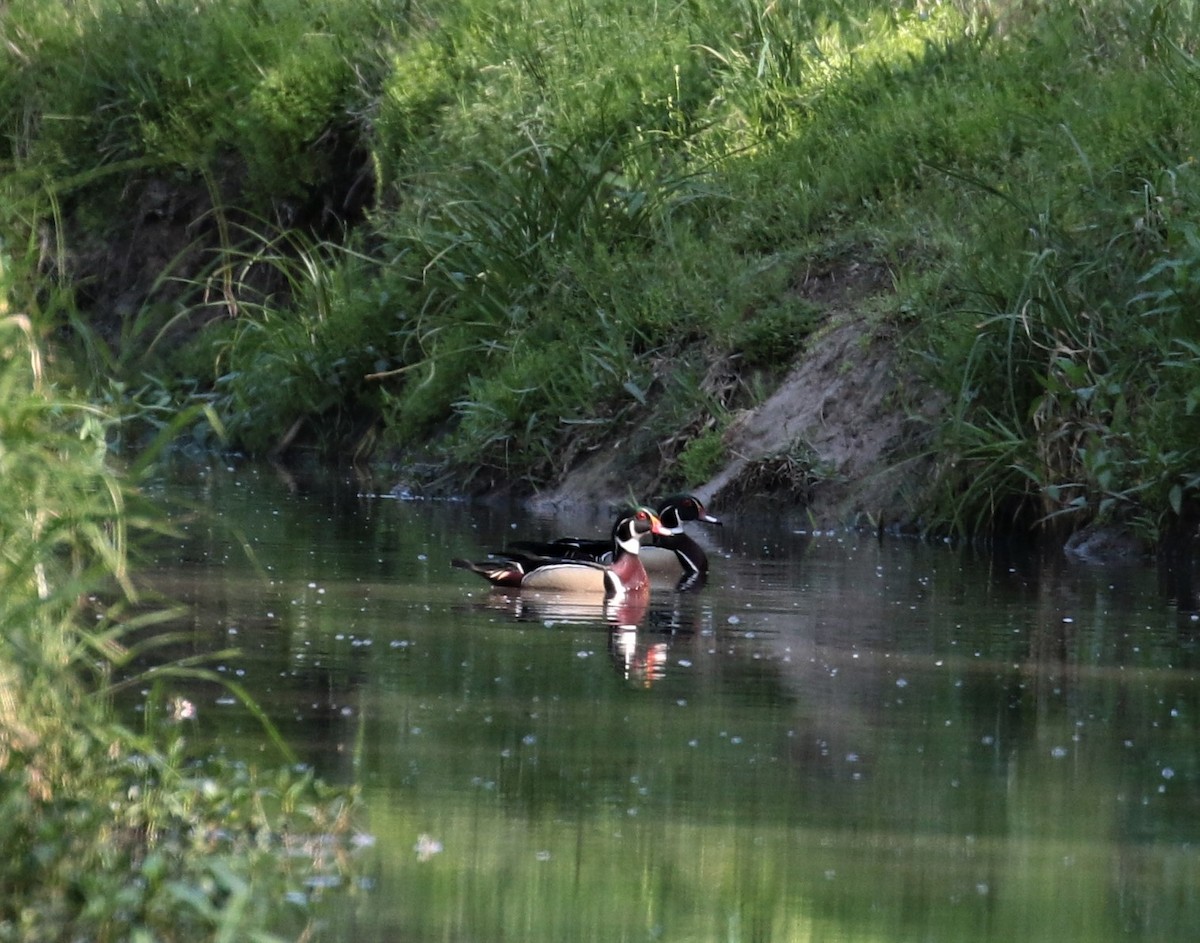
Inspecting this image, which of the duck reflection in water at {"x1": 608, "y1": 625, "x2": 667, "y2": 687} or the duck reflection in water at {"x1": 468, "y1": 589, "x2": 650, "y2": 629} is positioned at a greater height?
the duck reflection in water at {"x1": 468, "y1": 589, "x2": 650, "y2": 629}

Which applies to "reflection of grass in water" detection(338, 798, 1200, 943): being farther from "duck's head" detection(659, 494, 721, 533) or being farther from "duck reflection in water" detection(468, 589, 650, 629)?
"duck's head" detection(659, 494, 721, 533)

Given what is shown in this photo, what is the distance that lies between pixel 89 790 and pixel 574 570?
583 cm

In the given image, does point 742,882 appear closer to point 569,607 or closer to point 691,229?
point 569,607

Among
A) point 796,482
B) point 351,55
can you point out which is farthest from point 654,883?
point 351,55

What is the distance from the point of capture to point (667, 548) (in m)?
12.4

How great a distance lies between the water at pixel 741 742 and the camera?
206 inches

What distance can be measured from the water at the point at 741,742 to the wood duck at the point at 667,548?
0.28m

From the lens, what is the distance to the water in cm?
522

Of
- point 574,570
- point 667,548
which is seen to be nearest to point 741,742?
point 574,570

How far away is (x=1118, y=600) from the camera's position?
430 inches

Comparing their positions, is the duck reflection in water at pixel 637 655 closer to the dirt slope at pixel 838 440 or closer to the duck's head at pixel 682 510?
the duck's head at pixel 682 510

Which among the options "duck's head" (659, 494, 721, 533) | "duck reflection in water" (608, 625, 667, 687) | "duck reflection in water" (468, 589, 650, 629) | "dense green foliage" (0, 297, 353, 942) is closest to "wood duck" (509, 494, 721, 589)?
"duck's head" (659, 494, 721, 533)

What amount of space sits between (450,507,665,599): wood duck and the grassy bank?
2.70 m

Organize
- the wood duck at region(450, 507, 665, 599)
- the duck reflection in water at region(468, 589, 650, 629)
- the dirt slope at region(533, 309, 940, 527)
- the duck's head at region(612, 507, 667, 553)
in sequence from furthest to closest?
the dirt slope at region(533, 309, 940, 527)
the duck's head at region(612, 507, 667, 553)
the wood duck at region(450, 507, 665, 599)
the duck reflection in water at region(468, 589, 650, 629)
